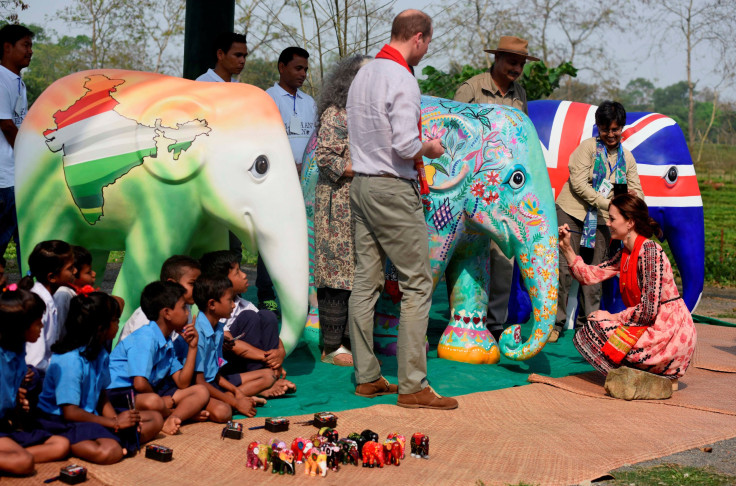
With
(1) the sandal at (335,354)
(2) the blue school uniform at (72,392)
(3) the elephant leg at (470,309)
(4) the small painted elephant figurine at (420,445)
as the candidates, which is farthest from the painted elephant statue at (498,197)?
(2) the blue school uniform at (72,392)

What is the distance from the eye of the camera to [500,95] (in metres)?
6.34

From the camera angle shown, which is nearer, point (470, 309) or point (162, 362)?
point (162, 362)

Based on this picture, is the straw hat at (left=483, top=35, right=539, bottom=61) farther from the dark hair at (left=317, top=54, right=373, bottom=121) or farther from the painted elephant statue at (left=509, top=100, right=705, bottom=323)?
the dark hair at (left=317, top=54, right=373, bottom=121)

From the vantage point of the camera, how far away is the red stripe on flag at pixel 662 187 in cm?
677

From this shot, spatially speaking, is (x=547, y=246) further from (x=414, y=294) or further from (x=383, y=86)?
(x=383, y=86)

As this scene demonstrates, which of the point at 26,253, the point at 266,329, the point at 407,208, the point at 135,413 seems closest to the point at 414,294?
the point at 407,208

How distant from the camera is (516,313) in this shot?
279 inches

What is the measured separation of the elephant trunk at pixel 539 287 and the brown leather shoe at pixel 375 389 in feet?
2.95

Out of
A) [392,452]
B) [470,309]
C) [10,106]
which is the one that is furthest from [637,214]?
[10,106]

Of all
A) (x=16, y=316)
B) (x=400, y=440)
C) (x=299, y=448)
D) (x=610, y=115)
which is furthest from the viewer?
(x=610, y=115)

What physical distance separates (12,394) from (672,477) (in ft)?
8.00

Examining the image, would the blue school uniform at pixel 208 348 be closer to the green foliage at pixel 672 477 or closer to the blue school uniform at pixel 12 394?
the blue school uniform at pixel 12 394

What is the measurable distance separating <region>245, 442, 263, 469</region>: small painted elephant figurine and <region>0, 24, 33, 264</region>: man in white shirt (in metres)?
2.38

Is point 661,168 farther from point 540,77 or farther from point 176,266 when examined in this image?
point 176,266
